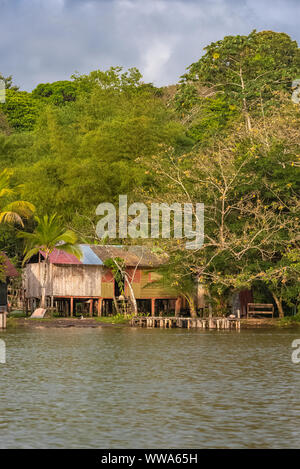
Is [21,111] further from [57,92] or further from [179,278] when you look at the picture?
[179,278]

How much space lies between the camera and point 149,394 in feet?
69.0

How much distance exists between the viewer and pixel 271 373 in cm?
2556

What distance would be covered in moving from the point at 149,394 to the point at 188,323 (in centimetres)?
2568

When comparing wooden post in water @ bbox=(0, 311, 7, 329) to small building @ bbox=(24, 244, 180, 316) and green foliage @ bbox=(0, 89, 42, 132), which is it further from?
green foliage @ bbox=(0, 89, 42, 132)

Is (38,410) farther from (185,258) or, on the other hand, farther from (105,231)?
(105,231)

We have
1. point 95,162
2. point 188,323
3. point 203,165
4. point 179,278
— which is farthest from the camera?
point 95,162

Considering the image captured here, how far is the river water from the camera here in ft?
51.5

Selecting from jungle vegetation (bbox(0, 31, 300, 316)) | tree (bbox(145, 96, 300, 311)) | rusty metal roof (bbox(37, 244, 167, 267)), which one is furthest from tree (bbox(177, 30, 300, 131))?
rusty metal roof (bbox(37, 244, 167, 267))

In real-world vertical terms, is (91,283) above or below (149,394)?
above

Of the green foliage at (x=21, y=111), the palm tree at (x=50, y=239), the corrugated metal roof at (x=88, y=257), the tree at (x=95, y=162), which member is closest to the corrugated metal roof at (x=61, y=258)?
the palm tree at (x=50, y=239)

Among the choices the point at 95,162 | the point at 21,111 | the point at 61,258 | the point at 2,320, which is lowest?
the point at 2,320

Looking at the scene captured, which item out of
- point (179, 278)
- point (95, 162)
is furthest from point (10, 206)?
point (179, 278)

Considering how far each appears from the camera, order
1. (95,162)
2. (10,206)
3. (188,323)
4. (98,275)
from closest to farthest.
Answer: (188,323) → (10,206) → (98,275) → (95,162)
